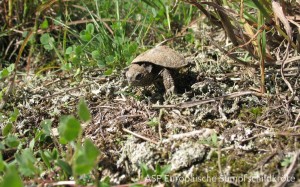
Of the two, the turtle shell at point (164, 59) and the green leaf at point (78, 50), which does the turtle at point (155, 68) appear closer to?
the turtle shell at point (164, 59)

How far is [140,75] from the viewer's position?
2.42 m

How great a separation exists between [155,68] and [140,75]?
0.14 m

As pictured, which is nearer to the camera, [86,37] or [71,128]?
[71,128]

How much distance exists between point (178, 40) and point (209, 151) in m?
1.38

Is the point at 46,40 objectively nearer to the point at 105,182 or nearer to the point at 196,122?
the point at 196,122

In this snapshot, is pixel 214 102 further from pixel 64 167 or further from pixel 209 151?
pixel 64 167

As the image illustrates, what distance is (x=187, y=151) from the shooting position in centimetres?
194

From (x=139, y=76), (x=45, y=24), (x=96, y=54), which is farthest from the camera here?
(x=45, y=24)

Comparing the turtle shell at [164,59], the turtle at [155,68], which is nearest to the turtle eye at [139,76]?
the turtle at [155,68]

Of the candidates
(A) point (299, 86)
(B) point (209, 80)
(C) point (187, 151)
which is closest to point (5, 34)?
(B) point (209, 80)

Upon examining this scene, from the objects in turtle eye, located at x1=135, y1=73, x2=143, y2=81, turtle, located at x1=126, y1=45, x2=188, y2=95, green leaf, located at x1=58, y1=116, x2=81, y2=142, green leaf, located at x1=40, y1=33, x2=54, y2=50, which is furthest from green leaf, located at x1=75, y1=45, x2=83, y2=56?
green leaf, located at x1=58, y1=116, x2=81, y2=142

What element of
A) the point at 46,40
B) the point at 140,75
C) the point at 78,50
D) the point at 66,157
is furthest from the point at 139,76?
the point at 46,40

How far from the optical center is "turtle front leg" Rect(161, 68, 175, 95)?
241cm

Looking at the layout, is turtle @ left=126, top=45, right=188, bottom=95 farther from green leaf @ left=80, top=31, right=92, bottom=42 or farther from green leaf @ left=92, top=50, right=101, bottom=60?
green leaf @ left=80, top=31, right=92, bottom=42
